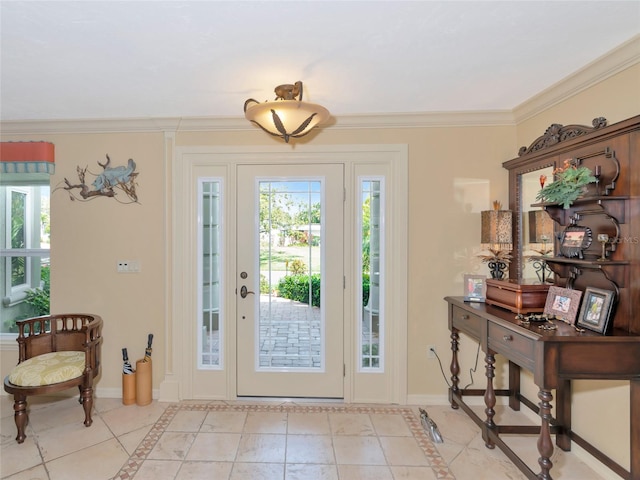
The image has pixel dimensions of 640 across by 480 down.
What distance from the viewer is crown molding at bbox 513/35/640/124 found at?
1760mm

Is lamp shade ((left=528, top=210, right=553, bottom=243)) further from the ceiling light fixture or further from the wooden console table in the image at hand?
the ceiling light fixture

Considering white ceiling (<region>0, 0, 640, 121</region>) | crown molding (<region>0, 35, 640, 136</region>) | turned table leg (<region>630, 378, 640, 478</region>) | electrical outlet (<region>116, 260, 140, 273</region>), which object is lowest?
turned table leg (<region>630, 378, 640, 478</region>)

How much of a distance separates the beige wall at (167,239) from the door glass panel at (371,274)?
0.26 metres

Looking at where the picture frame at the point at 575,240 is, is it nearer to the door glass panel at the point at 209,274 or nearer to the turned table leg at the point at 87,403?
the door glass panel at the point at 209,274

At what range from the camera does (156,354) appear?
2867 mm

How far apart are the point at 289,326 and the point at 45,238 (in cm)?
249

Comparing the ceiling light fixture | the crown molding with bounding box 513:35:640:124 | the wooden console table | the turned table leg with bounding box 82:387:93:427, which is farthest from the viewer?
the turned table leg with bounding box 82:387:93:427

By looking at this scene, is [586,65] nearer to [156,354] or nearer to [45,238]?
[156,354]

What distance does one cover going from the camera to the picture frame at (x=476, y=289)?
8.12 feet

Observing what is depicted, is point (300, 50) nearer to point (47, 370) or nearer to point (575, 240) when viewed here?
point (575, 240)

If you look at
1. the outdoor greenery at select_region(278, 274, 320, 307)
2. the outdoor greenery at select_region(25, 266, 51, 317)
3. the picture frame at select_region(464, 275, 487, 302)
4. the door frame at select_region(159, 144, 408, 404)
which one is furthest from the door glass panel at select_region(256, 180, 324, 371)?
the outdoor greenery at select_region(25, 266, 51, 317)

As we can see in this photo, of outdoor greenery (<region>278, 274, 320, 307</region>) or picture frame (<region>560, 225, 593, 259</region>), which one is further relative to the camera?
outdoor greenery (<region>278, 274, 320, 307</region>)

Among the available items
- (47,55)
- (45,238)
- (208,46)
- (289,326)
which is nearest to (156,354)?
(289,326)

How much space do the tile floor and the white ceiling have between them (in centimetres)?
247
